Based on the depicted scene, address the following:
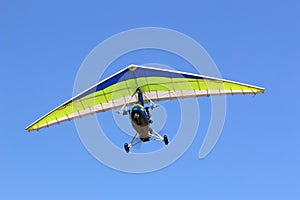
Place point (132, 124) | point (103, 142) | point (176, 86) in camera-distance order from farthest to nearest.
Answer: point (176, 86), point (103, 142), point (132, 124)

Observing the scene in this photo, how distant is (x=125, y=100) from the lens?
173 feet

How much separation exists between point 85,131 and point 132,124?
4913 mm

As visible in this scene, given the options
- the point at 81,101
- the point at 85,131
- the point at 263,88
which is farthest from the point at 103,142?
the point at 263,88

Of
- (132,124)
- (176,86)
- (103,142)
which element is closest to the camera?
(132,124)

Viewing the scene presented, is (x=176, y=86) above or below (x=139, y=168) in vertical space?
above

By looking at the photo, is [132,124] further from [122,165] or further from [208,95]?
[208,95]


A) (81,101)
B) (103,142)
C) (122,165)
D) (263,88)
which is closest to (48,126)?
(81,101)

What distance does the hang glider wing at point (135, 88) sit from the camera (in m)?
47.0

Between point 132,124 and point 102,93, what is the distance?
7.96m

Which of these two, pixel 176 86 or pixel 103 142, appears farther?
pixel 176 86

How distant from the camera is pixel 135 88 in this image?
50.2 metres

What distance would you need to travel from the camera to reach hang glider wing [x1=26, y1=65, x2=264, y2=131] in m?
47.0

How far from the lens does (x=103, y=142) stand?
47.0 meters

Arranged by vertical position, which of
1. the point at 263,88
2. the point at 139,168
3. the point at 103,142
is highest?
the point at 263,88
